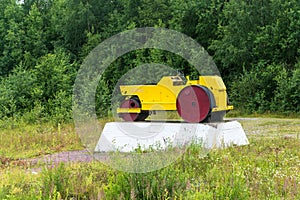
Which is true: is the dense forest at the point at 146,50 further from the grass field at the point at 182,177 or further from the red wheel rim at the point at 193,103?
the grass field at the point at 182,177

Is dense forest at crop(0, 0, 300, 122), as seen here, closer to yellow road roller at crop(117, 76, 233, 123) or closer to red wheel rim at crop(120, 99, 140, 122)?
red wheel rim at crop(120, 99, 140, 122)

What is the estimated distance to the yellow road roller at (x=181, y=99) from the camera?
9289 mm

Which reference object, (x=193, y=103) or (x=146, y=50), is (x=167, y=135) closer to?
(x=193, y=103)

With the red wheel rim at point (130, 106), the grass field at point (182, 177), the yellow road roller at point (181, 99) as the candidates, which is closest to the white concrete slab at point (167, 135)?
the grass field at point (182, 177)

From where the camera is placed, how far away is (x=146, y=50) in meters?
20.8

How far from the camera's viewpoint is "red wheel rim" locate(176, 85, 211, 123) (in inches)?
364

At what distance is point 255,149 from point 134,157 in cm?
320

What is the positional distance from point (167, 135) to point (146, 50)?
40.5 feet

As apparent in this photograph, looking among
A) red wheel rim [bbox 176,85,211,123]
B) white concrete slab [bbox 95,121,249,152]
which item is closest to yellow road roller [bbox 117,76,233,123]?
red wheel rim [bbox 176,85,211,123]

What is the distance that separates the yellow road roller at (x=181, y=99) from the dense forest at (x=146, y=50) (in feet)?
13.4

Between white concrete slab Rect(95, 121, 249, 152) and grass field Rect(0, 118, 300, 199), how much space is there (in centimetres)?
47

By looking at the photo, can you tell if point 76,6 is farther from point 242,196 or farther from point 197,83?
point 242,196

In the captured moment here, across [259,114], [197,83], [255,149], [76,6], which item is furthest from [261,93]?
[76,6]

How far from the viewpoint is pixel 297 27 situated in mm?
16422
